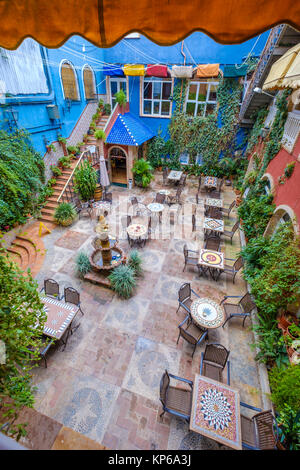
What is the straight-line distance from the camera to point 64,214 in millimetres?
10039

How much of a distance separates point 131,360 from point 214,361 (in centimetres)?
198

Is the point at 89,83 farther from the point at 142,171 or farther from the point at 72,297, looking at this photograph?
the point at 72,297

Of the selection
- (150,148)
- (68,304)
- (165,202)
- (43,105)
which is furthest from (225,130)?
(68,304)

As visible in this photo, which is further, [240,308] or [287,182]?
[287,182]

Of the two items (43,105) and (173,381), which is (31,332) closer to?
(173,381)

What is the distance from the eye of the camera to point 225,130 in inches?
580

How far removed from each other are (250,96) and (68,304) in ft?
→ 43.0

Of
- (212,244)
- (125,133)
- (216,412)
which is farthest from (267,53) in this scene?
(216,412)

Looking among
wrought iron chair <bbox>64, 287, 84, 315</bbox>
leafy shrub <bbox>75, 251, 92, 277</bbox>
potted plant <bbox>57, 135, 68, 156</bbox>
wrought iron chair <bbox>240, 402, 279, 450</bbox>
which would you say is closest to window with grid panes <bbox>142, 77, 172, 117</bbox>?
potted plant <bbox>57, 135, 68, 156</bbox>

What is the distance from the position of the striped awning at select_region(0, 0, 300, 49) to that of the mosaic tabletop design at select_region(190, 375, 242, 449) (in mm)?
5176

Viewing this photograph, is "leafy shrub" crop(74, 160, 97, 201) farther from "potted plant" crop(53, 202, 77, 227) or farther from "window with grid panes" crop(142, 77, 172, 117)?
"window with grid panes" crop(142, 77, 172, 117)

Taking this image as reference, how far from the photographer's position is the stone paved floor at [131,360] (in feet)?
13.5

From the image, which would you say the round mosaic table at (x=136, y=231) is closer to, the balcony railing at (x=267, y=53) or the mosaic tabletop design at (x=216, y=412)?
the mosaic tabletop design at (x=216, y=412)

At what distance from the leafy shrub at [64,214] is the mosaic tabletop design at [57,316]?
506 cm
